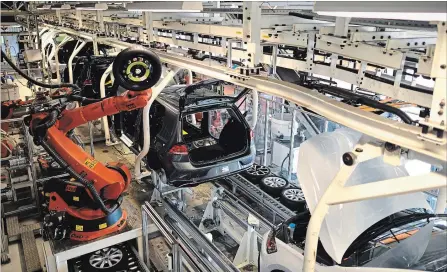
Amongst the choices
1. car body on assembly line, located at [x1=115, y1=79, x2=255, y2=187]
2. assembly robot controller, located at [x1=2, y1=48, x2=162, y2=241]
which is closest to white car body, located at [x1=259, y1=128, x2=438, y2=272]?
car body on assembly line, located at [x1=115, y1=79, x2=255, y2=187]

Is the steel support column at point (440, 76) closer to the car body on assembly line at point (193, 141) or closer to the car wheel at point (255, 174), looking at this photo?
the car body on assembly line at point (193, 141)

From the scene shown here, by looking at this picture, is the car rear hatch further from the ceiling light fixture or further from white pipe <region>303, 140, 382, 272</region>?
the ceiling light fixture

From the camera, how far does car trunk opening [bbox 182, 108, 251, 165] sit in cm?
634

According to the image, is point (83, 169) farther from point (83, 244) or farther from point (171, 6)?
point (171, 6)

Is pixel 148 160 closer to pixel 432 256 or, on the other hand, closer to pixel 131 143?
pixel 131 143

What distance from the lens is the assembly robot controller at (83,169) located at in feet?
16.6

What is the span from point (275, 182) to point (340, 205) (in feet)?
11.8

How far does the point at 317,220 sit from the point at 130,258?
345 centimetres

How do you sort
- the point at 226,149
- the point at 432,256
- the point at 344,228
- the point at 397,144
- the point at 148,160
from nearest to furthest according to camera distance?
the point at 397,144 < the point at 432,256 < the point at 344,228 < the point at 148,160 < the point at 226,149

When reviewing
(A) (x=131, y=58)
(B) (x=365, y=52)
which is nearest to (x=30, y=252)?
(A) (x=131, y=58)

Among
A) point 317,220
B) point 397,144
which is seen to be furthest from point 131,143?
point 397,144

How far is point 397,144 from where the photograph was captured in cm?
219

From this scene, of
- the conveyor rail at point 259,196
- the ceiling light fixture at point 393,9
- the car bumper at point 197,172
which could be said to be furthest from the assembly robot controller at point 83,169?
the ceiling light fixture at point 393,9

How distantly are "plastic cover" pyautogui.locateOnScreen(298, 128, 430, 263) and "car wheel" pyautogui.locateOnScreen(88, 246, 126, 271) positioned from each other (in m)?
3.10
